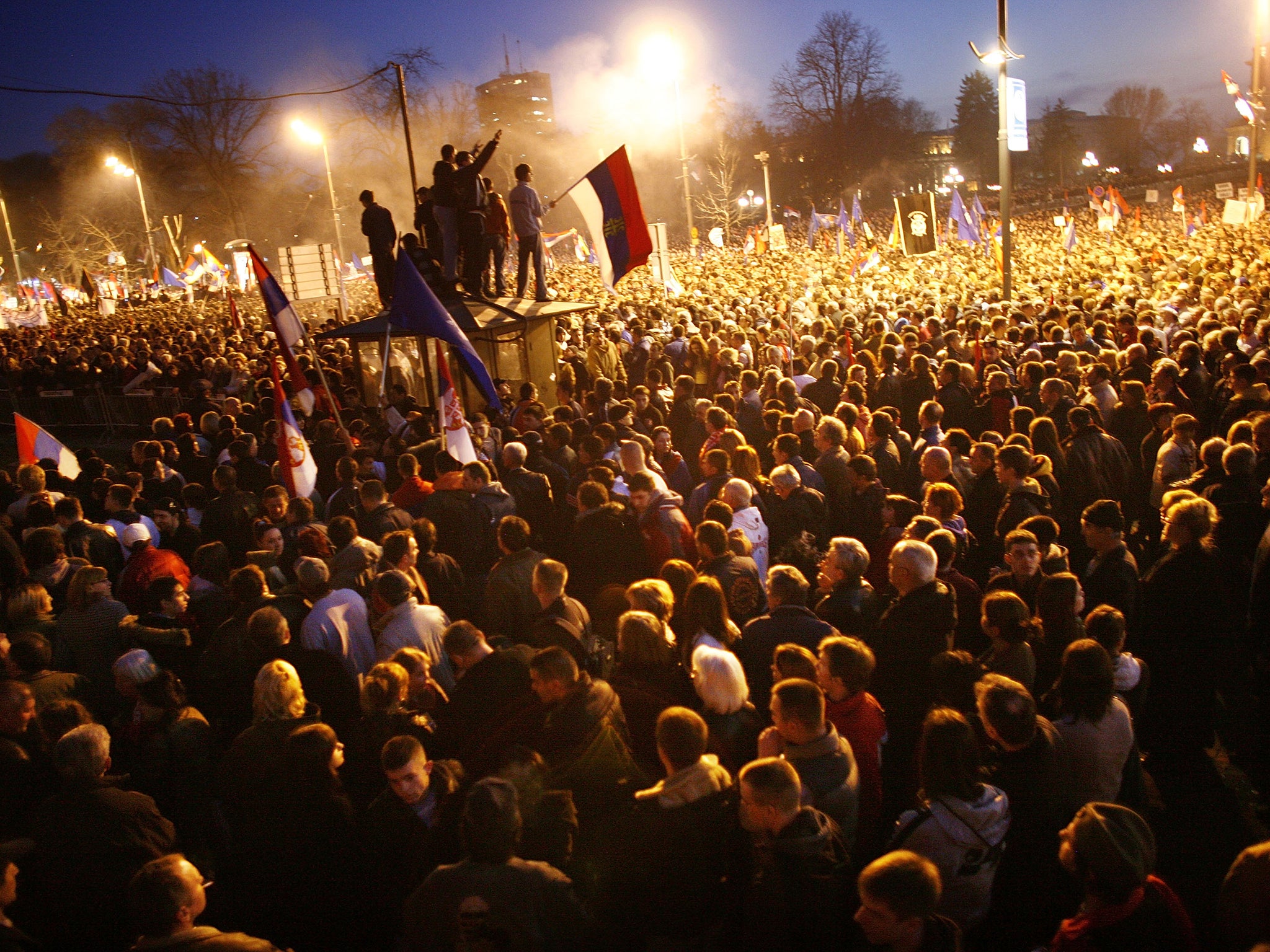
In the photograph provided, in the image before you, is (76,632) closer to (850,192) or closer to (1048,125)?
(850,192)

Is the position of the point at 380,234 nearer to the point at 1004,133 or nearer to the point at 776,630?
the point at 776,630

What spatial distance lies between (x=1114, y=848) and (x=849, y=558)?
231cm

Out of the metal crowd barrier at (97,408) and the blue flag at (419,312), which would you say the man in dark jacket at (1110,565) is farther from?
the metal crowd barrier at (97,408)

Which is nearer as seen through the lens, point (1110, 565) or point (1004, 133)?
point (1110, 565)

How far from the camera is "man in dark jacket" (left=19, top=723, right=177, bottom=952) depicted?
3.38 m

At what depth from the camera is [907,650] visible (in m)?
4.41

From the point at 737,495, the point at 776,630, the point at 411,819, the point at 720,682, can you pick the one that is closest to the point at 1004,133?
the point at 737,495

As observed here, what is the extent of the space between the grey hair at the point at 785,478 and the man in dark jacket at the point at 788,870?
3495mm

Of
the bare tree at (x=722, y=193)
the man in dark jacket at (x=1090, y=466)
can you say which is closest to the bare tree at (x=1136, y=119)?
the bare tree at (x=722, y=193)

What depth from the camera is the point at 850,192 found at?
62.8m

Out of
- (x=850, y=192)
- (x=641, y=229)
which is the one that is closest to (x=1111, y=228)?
(x=641, y=229)

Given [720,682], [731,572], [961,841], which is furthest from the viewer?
[731,572]

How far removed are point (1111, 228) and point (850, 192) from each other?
1561 inches

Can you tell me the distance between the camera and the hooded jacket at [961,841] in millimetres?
3020
